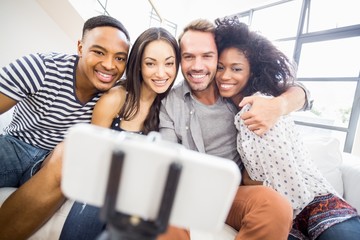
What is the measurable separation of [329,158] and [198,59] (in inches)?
40.2

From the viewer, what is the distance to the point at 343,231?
2.86 feet

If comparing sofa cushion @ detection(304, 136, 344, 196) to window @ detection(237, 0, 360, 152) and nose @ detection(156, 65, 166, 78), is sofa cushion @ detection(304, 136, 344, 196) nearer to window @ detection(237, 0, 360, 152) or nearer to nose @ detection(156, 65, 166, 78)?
nose @ detection(156, 65, 166, 78)

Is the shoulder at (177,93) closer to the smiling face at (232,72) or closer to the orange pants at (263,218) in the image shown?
the smiling face at (232,72)

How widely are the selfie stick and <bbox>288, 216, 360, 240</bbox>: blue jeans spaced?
34.8 inches

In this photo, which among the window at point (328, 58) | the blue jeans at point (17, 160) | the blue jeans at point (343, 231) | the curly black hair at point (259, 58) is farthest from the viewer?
the window at point (328, 58)

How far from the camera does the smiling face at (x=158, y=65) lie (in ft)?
3.69

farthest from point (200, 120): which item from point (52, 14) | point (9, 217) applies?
point (52, 14)

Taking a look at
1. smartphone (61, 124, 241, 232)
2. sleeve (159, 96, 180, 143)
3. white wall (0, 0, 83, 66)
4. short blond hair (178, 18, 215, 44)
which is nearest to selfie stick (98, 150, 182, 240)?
smartphone (61, 124, 241, 232)

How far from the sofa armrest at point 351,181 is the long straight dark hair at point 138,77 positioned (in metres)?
1.14

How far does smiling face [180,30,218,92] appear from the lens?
1174 millimetres

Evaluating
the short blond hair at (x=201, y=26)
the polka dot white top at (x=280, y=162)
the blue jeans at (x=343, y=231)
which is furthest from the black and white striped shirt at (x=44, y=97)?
the blue jeans at (x=343, y=231)

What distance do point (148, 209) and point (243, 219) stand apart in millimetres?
641

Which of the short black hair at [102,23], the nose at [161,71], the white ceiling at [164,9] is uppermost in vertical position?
the white ceiling at [164,9]

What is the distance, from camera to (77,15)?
2.38m
